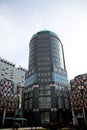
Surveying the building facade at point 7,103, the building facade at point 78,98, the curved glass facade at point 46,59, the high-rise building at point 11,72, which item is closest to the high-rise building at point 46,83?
the curved glass facade at point 46,59

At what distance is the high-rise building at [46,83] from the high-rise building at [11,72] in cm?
3238

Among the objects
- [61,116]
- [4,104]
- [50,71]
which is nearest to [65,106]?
[61,116]

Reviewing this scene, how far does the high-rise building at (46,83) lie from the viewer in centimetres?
6419

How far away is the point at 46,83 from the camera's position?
6962 cm

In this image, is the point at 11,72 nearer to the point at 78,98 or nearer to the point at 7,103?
the point at 7,103

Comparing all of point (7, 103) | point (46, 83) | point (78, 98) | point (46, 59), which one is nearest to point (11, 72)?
point (46, 59)

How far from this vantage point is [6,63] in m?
111

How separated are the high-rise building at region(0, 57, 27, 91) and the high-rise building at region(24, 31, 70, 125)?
32.4 meters

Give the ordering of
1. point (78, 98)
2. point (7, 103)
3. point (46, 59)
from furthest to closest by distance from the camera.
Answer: point (46, 59), point (7, 103), point (78, 98)

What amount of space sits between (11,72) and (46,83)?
4998 cm

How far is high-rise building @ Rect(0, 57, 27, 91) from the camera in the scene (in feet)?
349

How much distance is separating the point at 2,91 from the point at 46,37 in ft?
140

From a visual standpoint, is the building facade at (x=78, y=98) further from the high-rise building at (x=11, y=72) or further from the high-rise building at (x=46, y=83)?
the high-rise building at (x=11, y=72)

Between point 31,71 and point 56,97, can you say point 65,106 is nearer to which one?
point 56,97
